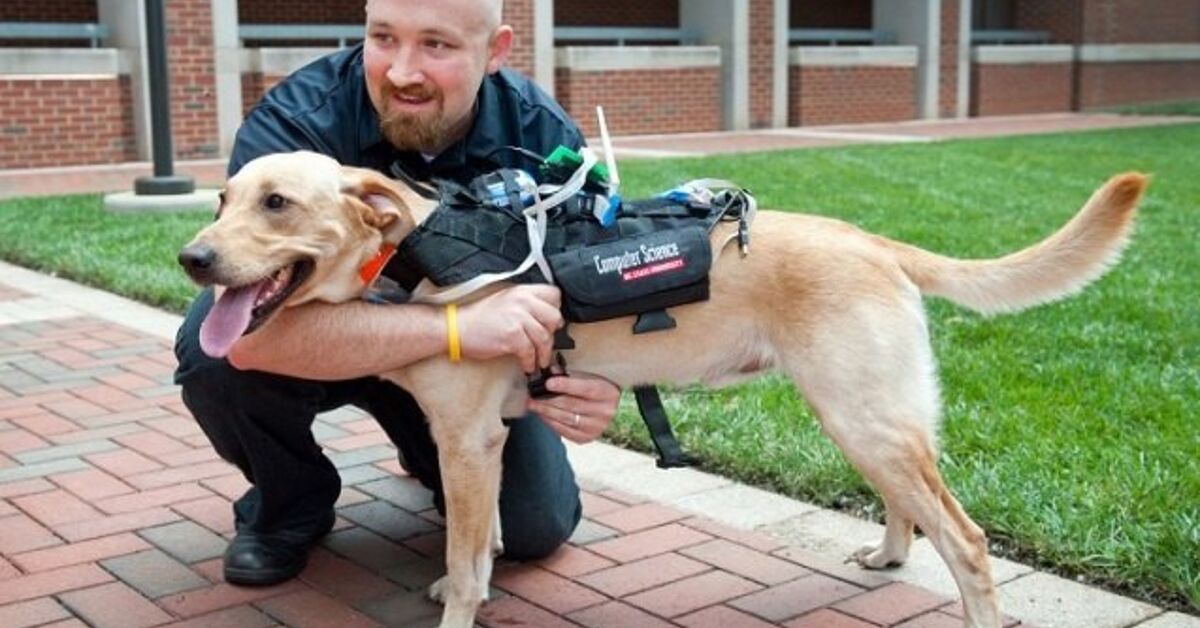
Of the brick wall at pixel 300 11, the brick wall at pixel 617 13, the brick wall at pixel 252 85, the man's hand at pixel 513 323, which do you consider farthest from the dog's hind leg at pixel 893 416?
the brick wall at pixel 617 13

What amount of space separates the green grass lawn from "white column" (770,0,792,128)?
372 inches

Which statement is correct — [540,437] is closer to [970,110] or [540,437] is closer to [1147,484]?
[1147,484]

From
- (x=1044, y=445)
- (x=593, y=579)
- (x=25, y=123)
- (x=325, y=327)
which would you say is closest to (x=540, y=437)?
(x=593, y=579)

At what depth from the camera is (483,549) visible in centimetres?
319

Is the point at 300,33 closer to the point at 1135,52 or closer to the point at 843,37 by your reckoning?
the point at 843,37

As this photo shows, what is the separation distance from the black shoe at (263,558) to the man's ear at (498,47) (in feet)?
4.41

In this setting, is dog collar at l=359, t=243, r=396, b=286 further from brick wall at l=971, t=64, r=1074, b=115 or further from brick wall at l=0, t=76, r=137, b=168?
brick wall at l=971, t=64, r=1074, b=115

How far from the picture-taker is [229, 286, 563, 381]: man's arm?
2971mm

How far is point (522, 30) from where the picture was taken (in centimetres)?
1714

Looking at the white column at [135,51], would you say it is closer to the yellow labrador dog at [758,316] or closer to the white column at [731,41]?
the white column at [731,41]

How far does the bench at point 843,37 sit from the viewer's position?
72.2 ft

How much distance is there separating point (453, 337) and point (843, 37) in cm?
2080

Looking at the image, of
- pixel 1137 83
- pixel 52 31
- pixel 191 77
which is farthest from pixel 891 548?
pixel 1137 83

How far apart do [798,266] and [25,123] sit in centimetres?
1283
